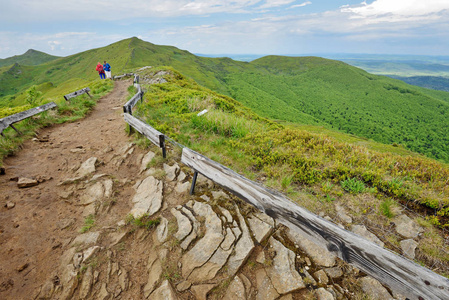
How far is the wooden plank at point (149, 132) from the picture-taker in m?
6.13

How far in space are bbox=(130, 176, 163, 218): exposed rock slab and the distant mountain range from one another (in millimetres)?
82928

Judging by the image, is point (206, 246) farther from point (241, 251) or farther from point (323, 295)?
point (323, 295)

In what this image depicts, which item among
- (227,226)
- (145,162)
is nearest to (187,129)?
(145,162)

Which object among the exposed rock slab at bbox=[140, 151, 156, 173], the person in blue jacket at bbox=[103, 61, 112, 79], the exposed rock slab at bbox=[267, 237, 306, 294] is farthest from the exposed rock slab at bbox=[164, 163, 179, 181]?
the person in blue jacket at bbox=[103, 61, 112, 79]

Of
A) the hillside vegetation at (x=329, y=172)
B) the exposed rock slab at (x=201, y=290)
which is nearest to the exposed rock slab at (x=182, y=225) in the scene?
the exposed rock slab at (x=201, y=290)

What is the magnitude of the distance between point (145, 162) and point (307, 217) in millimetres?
5254

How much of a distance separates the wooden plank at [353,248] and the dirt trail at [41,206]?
Answer: 3442 mm

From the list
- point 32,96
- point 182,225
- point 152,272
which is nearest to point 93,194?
point 182,225

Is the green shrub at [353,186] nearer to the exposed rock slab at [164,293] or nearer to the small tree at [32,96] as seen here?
the exposed rock slab at [164,293]

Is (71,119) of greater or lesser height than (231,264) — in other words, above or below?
above

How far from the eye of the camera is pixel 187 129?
27.9 ft

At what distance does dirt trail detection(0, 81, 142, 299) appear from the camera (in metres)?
3.50

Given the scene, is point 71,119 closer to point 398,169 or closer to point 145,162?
point 145,162

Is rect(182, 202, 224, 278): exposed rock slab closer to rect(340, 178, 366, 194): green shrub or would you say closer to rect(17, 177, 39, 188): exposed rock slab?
rect(340, 178, 366, 194): green shrub
